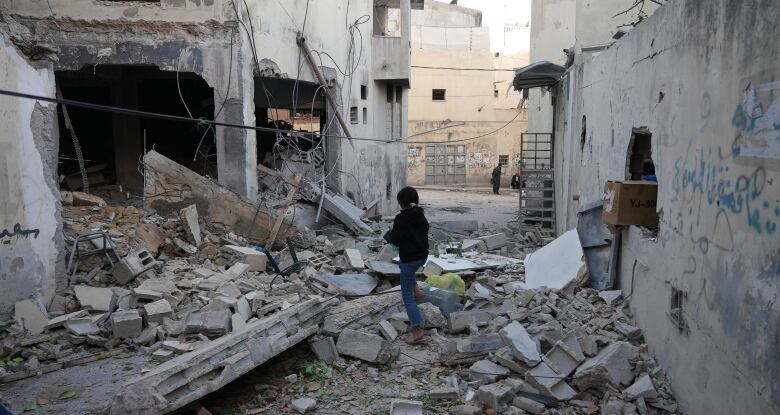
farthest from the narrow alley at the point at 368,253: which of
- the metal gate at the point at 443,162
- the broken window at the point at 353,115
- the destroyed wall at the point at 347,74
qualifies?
the metal gate at the point at 443,162

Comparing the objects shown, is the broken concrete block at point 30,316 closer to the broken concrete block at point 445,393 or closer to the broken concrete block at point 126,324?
the broken concrete block at point 126,324

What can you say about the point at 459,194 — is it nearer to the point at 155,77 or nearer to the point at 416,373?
the point at 155,77

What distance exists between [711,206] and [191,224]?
6971 mm

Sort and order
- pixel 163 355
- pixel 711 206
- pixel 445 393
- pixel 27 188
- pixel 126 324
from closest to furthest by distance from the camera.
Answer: pixel 711 206
pixel 445 393
pixel 163 355
pixel 126 324
pixel 27 188

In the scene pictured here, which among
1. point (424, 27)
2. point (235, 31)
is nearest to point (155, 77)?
point (235, 31)

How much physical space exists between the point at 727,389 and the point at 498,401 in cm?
164

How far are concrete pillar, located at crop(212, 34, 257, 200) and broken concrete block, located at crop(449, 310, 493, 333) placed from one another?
5.02 m

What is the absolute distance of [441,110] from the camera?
1313 inches

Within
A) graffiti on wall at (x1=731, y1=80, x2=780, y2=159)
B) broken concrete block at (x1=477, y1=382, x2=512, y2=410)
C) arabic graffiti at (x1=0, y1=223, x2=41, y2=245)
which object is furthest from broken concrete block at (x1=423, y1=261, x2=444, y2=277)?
graffiti on wall at (x1=731, y1=80, x2=780, y2=159)

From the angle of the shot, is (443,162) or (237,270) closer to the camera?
(237,270)

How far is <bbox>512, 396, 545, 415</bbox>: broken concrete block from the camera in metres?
4.44

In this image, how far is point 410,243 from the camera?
5824 mm

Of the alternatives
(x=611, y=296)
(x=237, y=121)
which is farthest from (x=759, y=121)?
(x=237, y=121)

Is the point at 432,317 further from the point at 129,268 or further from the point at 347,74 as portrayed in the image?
the point at 347,74
